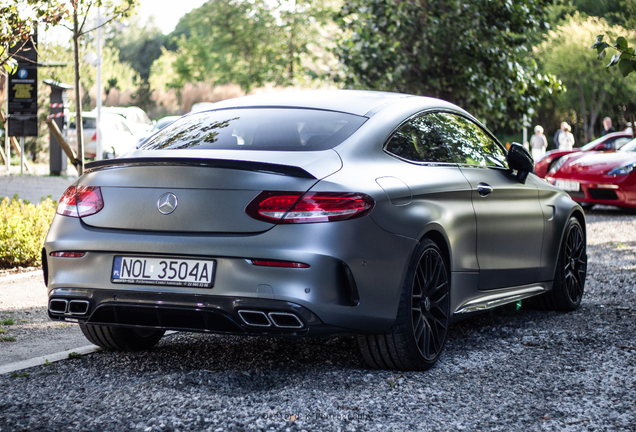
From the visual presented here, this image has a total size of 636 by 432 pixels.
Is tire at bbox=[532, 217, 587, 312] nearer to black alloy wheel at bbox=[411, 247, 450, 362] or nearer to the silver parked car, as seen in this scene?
the silver parked car

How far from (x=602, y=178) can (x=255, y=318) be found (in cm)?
1194

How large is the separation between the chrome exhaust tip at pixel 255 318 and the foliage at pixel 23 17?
5.49 metres

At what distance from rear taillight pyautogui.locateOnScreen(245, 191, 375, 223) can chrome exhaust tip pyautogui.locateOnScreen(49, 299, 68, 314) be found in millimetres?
1108

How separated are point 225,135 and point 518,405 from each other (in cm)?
205

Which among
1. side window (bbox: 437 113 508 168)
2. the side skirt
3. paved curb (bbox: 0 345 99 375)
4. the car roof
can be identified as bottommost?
paved curb (bbox: 0 345 99 375)

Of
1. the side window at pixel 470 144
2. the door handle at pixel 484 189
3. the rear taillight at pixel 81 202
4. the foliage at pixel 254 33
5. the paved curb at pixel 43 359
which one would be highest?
the foliage at pixel 254 33

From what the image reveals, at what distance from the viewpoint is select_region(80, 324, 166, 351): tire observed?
4.79 m

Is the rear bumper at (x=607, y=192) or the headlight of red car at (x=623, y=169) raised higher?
the headlight of red car at (x=623, y=169)

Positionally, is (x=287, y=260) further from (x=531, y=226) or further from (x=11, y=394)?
(x=531, y=226)

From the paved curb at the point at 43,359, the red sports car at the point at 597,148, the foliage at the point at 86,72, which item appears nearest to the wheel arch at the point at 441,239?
the paved curb at the point at 43,359

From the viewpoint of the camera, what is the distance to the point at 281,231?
375cm

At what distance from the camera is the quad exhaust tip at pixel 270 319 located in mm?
3801

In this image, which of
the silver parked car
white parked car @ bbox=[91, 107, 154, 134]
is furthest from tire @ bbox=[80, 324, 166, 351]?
white parked car @ bbox=[91, 107, 154, 134]

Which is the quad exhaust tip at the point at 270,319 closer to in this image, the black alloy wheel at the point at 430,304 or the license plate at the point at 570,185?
the black alloy wheel at the point at 430,304
